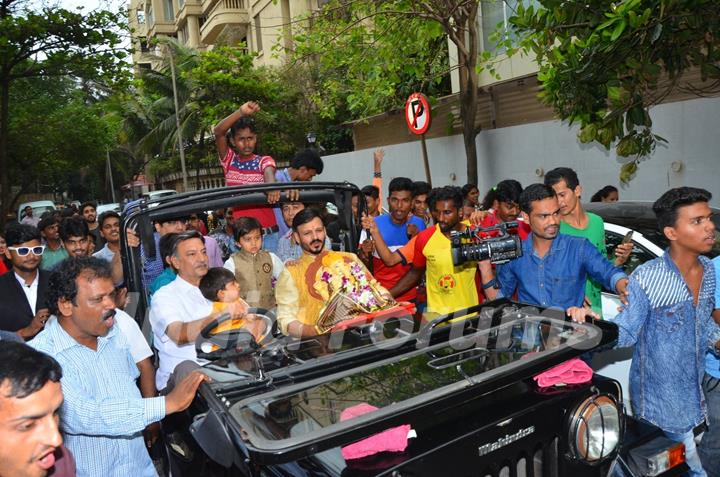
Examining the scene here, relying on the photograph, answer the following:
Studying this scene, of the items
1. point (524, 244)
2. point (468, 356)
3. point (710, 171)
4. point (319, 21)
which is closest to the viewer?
point (468, 356)

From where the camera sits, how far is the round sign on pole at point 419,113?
31.1ft

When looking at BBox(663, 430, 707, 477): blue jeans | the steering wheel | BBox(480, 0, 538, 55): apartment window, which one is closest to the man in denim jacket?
BBox(663, 430, 707, 477): blue jeans

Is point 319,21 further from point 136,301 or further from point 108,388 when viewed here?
point 108,388

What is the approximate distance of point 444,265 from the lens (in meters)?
4.30

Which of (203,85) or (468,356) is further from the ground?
(203,85)

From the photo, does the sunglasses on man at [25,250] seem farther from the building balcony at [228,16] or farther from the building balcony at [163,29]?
the building balcony at [163,29]

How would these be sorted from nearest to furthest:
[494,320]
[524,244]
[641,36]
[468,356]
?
[468,356] → [494,320] → [524,244] → [641,36]

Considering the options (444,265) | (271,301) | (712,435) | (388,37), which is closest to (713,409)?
(712,435)

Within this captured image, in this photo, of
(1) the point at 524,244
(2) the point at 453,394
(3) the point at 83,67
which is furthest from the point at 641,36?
(3) the point at 83,67

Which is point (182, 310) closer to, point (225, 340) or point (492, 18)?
point (225, 340)

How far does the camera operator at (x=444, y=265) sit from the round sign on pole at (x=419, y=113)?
513 centimetres

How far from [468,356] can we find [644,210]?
3.03 meters

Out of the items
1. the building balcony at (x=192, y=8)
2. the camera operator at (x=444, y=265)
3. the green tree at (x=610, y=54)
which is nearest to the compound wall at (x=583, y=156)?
the green tree at (x=610, y=54)

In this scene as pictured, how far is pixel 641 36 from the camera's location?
4.58 metres
